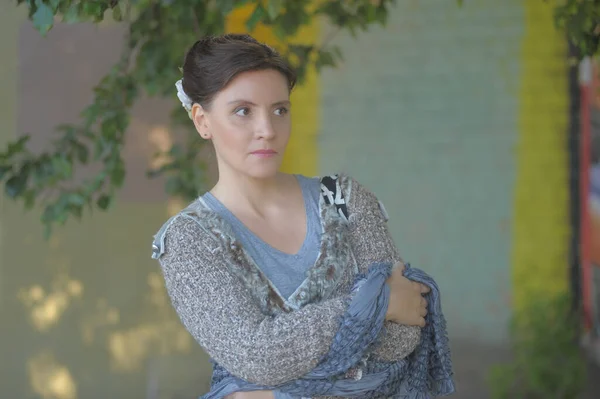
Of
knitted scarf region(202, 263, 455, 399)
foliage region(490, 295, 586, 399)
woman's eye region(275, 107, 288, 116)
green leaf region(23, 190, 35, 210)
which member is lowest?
foliage region(490, 295, 586, 399)

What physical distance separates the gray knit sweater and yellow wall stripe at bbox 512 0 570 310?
10.4ft

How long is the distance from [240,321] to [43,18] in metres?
1.24

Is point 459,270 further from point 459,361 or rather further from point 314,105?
point 314,105

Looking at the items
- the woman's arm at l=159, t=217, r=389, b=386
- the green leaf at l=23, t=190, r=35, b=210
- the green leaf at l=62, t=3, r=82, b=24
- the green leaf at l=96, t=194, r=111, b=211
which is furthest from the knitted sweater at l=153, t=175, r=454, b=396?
the green leaf at l=23, t=190, r=35, b=210

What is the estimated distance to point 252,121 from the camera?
6.71 feet

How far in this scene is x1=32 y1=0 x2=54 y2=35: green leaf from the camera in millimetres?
2645

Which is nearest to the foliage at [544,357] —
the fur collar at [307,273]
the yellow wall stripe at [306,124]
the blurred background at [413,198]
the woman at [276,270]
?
the blurred background at [413,198]

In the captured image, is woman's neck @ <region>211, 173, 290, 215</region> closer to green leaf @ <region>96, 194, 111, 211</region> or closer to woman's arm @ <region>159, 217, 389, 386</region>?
woman's arm @ <region>159, 217, 389, 386</region>

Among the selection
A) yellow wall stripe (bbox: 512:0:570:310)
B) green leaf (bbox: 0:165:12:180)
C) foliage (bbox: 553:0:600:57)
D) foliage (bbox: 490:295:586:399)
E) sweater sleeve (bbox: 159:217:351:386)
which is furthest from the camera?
yellow wall stripe (bbox: 512:0:570:310)

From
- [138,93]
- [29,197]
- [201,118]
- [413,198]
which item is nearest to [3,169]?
[29,197]

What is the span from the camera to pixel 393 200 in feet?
17.4

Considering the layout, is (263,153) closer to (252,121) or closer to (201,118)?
(252,121)

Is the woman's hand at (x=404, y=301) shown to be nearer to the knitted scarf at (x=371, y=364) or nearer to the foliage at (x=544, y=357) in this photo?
the knitted scarf at (x=371, y=364)

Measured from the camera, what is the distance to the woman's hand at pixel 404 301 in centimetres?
200
